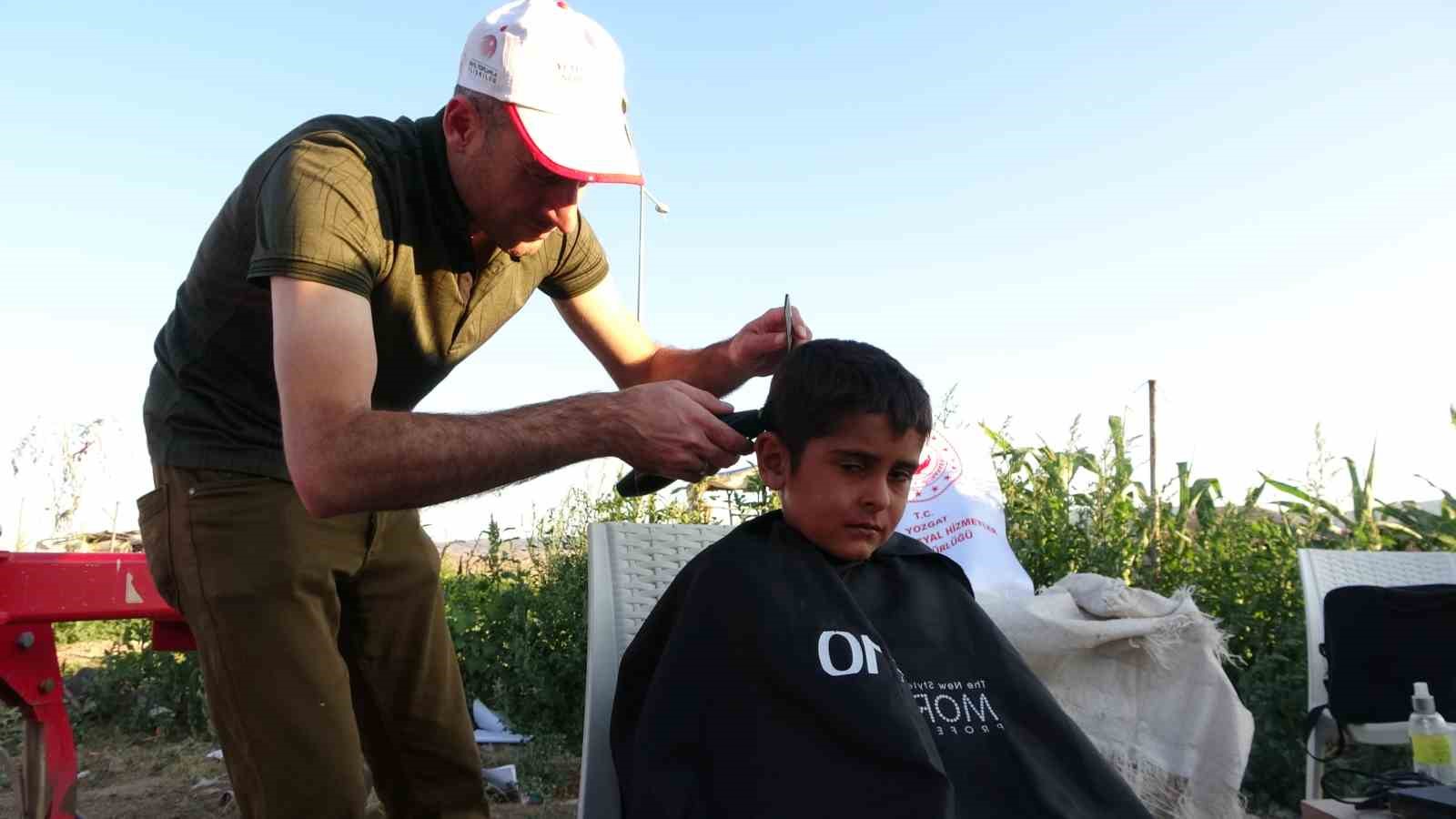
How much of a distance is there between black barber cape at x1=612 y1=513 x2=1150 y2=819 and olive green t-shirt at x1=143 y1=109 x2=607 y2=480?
68 centimetres

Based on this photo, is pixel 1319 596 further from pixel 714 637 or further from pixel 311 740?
pixel 311 740

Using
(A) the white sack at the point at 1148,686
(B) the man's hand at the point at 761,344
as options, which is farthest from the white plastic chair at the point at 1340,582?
(B) the man's hand at the point at 761,344

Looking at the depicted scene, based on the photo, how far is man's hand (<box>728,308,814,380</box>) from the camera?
2.28 meters

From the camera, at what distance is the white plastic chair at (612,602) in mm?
1972

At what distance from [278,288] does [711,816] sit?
107 cm

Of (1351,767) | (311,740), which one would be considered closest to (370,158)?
(311,740)

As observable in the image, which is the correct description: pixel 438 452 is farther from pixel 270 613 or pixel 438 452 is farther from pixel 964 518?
pixel 964 518

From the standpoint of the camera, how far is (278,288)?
5.46 ft

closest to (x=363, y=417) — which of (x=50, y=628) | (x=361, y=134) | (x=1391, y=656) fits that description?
(x=361, y=134)

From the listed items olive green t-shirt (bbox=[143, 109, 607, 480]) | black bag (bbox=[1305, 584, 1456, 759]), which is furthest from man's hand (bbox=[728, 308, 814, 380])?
black bag (bbox=[1305, 584, 1456, 759])

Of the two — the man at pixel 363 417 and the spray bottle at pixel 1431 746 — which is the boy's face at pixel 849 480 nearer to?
the man at pixel 363 417

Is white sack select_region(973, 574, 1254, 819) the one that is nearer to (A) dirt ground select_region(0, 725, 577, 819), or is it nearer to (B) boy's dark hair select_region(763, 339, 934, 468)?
(B) boy's dark hair select_region(763, 339, 934, 468)

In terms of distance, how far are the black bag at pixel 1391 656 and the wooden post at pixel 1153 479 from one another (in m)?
1.25

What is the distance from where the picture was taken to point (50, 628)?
3037 mm
